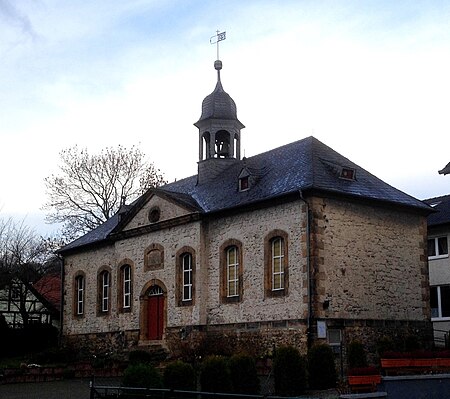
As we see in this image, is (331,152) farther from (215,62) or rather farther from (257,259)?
(215,62)

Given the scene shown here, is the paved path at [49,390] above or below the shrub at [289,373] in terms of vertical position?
below

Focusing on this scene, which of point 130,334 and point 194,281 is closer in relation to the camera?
point 194,281

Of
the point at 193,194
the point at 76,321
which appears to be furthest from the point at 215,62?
the point at 76,321

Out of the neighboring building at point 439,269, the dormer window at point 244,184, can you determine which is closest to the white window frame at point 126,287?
the dormer window at point 244,184

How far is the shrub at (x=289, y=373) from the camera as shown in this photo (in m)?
19.5

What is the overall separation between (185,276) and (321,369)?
413 inches

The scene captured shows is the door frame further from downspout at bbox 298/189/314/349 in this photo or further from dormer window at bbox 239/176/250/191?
Result: downspout at bbox 298/189/314/349

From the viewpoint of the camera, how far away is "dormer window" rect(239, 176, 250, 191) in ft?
94.4

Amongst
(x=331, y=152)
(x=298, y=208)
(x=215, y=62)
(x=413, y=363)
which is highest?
(x=215, y=62)

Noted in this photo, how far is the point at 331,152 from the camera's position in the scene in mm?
29391

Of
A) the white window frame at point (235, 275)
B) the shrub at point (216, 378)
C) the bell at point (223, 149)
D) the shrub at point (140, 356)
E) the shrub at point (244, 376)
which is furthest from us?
→ the bell at point (223, 149)

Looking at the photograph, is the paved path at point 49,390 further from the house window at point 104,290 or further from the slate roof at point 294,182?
the house window at point 104,290

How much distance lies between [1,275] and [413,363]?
1104 inches

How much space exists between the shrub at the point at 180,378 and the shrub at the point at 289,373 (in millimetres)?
2325
